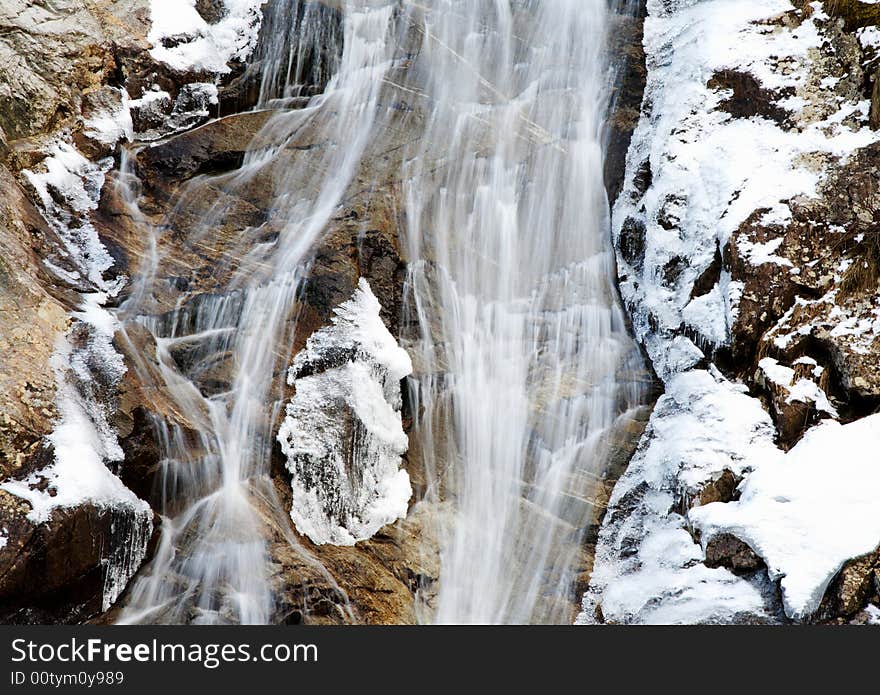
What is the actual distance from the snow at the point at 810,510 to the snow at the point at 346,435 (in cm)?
279

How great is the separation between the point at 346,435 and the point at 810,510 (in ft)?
13.1

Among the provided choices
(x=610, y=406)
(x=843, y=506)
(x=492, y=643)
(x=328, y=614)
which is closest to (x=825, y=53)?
(x=610, y=406)

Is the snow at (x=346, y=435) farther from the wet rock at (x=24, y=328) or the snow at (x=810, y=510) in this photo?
the snow at (x=810, y=510)

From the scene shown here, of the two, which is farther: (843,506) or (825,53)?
(825,53)

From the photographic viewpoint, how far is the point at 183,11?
35.9 ft

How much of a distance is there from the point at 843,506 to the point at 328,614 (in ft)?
13.8

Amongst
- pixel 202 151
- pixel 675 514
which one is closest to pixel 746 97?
pixel 675 514

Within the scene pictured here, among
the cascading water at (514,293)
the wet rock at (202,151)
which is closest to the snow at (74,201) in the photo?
the wet rock at (202,151)

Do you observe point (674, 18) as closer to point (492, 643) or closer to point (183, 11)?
point (183, 11)

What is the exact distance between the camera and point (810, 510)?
21.2 ft

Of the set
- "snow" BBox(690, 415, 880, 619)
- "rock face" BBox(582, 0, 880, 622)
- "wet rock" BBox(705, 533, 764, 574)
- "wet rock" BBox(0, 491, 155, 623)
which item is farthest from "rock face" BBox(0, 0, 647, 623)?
"snow" BBox(690, 415, 880, 619)

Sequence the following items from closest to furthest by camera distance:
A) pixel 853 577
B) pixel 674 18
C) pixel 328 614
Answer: pixel 853 577, pixel 328 614, pixel 674 18

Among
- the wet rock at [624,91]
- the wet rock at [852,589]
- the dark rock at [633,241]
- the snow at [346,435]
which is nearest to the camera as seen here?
the wet rock at [852,589]

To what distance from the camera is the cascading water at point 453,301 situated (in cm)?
746
